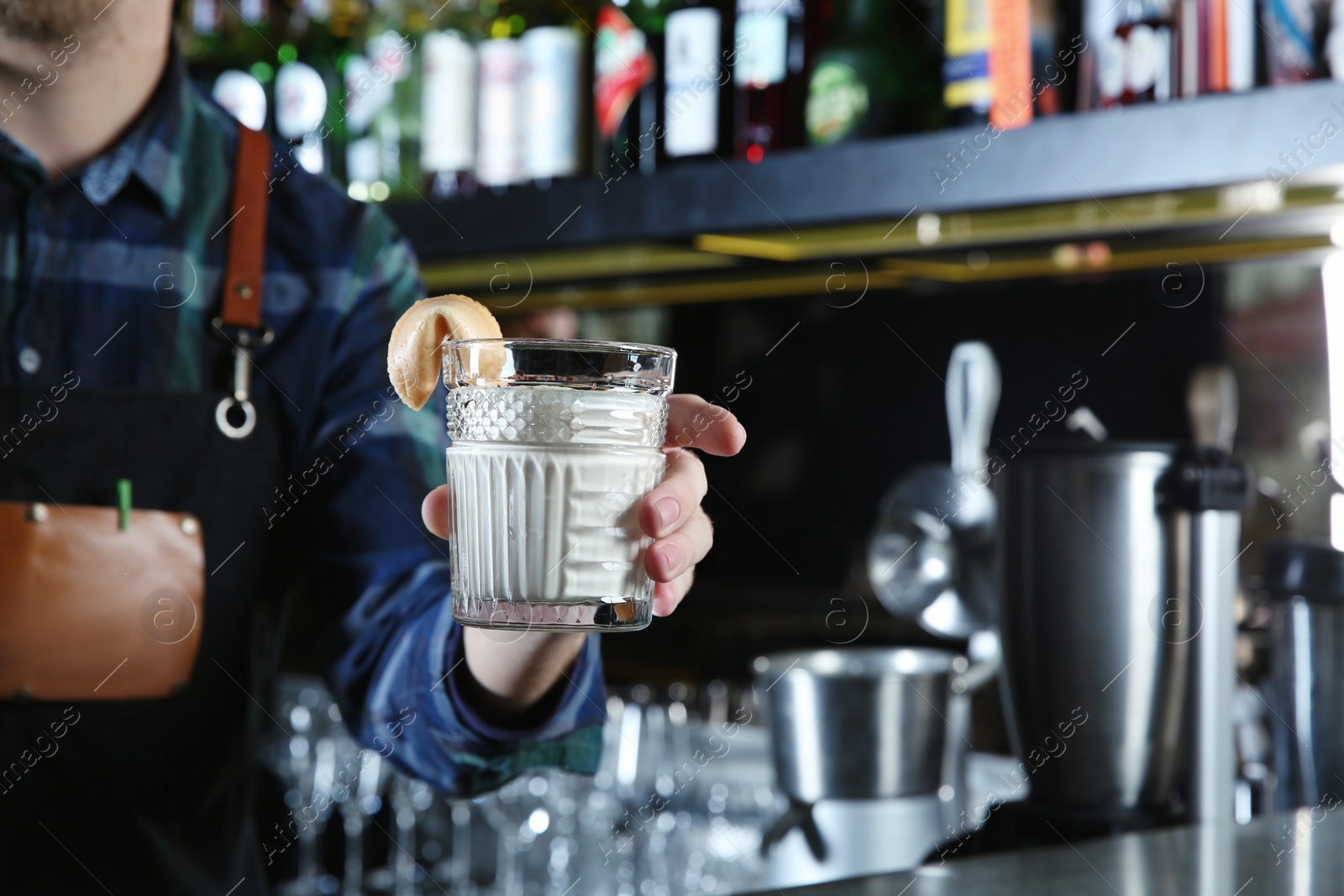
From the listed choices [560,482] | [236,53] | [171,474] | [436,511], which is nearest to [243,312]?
[171,474]

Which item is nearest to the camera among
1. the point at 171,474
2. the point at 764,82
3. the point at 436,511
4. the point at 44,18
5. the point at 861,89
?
the point at 436,511

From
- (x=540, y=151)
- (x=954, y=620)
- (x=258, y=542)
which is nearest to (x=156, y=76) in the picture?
(x=258, y=542)

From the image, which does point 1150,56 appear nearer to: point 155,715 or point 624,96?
point 624,96

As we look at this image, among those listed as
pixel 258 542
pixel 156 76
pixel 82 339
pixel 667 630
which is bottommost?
pixel 667 630

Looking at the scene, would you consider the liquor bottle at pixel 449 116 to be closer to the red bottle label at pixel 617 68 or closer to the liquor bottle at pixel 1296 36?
the red bottle label at pixel 617 68

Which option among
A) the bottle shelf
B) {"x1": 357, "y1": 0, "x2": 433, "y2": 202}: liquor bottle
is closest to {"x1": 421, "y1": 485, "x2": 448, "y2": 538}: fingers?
the bottle shelf

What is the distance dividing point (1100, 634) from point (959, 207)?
0.54 metres

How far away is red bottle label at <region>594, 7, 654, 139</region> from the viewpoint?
183 cm

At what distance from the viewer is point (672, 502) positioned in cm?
70

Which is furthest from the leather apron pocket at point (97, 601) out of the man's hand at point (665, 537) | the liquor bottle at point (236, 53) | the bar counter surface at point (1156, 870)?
the liquor bottle at point (236, 53)

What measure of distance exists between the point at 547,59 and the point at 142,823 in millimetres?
1160

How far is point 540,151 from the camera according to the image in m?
1.87

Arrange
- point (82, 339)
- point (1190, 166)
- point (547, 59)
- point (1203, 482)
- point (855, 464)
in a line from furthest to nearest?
point (855, 464) < point (547, 59) < point (1190, 166) < point (82, 339) < point (1203, 482)

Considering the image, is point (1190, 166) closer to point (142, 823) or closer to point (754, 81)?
point (754, 81)
